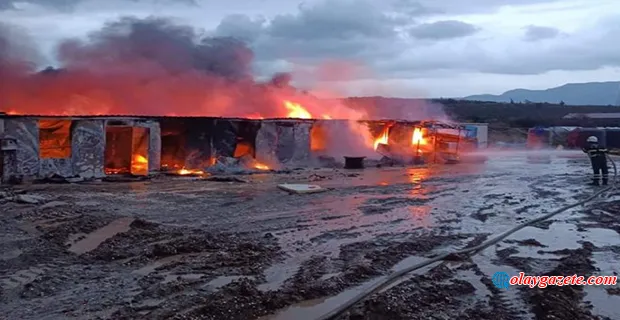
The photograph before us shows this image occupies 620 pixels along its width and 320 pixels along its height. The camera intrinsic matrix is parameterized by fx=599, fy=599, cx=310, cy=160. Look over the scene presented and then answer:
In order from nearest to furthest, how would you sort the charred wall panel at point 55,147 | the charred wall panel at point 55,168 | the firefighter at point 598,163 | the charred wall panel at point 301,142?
the charred wall panel at point 55,168
the charred wall panel at point 55,147
the firefighter at point 598,163
the charred wall panel at point 301,142

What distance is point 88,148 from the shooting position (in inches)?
814

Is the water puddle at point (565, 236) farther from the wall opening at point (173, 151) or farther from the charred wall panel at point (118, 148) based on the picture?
the charred wall panel at point (118, 148)

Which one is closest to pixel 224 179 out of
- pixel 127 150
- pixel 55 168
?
pixel 127 150

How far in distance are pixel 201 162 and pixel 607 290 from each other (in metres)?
19.1

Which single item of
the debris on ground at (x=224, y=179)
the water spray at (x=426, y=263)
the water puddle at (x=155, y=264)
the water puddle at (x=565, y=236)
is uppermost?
the water spray at (x=426, y=263)

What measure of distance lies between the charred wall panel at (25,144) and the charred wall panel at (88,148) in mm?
1375

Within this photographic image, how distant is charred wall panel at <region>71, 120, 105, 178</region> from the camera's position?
2039cm

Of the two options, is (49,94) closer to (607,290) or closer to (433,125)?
(433,125)

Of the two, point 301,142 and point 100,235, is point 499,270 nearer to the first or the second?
point 100,235

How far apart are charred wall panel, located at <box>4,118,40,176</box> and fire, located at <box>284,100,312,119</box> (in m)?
15.9

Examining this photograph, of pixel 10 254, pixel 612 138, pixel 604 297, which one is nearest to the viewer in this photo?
pixel 604 297

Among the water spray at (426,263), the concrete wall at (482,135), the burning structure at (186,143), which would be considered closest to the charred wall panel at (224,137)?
the burning structure at (186,143)

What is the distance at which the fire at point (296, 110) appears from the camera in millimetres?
33281

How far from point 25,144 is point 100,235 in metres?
9.69
